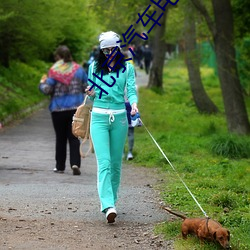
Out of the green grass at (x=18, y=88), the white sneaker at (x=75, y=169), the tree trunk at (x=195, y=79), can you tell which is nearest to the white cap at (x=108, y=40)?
the white sneaker at (x=75, y=169)

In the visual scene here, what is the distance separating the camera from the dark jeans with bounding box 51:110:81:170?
11234mm

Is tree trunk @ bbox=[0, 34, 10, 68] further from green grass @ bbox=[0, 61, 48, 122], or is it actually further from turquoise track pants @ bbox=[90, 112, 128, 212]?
turquoise track pants @ bbox=[90, 112, 128, 212]

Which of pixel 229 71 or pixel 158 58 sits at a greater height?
pixel 229 71

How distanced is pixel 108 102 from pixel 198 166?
4722 millimetres

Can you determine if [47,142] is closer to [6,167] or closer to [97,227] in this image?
[6,167]

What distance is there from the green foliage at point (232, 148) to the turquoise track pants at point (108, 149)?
6.05m

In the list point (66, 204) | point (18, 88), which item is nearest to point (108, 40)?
point (66, 204)

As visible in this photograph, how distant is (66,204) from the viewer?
842 cm

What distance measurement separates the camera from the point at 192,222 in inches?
255

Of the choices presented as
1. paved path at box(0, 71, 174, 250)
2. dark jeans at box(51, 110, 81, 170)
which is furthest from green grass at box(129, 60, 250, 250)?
dark jeans at box(51, 110, 81, 170)

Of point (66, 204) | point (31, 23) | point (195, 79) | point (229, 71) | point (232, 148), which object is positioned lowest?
point (195, 79)

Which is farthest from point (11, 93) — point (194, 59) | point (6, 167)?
point (6, 167)

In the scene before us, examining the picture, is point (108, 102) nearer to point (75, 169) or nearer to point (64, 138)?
point (75, 169)

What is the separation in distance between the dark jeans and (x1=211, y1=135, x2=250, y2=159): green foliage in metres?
3.28
